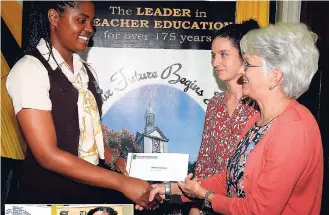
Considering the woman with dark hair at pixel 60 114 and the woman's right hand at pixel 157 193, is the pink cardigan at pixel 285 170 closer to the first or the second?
the woman's right hand at pixel 157 193

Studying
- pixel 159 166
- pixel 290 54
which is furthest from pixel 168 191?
pixel 290 54

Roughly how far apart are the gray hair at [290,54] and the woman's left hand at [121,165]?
4.91 feet

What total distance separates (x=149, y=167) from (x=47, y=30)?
1133 mm

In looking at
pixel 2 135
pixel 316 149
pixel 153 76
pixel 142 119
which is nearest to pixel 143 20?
pixel 153 76

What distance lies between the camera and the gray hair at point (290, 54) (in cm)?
182

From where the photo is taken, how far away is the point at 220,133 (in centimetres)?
266

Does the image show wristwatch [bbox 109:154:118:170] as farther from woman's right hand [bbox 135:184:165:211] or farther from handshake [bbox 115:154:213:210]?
woman's right hand [bbox 135:184:165:211]

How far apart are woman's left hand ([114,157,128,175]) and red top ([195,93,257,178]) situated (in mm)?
551

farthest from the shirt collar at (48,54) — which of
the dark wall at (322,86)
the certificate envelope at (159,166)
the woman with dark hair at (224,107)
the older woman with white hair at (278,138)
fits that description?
the dark wall at (322,86)

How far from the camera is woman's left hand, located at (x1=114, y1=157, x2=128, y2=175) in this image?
3025 millimetres

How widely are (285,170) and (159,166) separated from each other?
1266 millimetres

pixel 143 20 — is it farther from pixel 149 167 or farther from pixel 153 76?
pixel 149 167

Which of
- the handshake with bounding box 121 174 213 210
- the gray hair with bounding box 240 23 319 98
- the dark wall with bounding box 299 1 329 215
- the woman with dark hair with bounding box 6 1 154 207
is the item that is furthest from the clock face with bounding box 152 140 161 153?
the gray hair with bounding box 240 23 319 98

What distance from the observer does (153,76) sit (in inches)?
135
